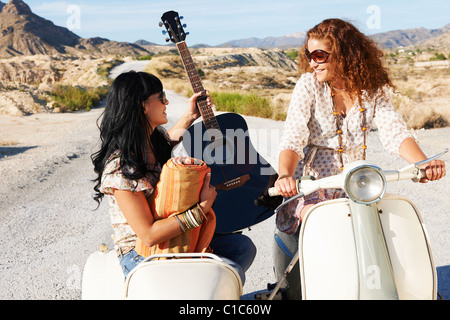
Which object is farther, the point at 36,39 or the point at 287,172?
the point at 36,39

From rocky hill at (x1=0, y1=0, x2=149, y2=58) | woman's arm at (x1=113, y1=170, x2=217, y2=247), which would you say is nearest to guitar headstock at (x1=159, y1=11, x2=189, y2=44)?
woman's arm at (x1=113, y1=170, x2=217, y2=247)

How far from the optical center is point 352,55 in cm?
256

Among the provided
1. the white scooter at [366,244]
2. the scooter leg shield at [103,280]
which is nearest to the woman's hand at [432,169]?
the white scooter at [366,244]

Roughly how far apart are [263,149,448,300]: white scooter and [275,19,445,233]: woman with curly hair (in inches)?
25.2

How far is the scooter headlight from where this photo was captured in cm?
164

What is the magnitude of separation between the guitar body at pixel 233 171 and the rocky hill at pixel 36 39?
122792 millimetres

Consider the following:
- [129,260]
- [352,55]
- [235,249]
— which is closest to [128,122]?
[129,260]

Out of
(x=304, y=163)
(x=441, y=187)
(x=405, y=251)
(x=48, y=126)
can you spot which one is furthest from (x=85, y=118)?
(x=405, y=251)

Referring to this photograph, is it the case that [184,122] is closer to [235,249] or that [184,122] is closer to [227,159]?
[227,159]

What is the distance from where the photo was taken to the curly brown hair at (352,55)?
8.27 ft

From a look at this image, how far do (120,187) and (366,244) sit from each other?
1.01 meters

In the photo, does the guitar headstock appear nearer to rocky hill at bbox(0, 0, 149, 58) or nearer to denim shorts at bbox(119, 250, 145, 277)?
denim shorts at bbox(119, 250, 145, 277)

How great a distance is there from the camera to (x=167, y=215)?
1979 millimetres

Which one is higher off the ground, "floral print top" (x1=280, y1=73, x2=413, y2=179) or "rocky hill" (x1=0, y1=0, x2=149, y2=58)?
"rocky hill" (x1=0, y1=0, x2=149, y2=58)
